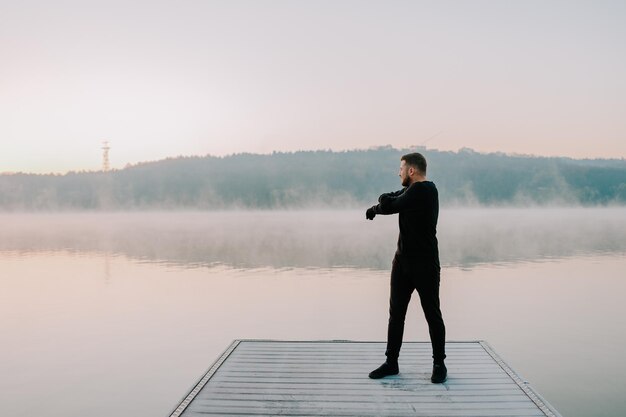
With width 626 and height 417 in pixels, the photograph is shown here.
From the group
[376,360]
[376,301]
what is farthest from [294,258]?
[376,360]

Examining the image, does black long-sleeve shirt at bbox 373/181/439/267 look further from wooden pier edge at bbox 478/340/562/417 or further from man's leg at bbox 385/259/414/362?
wooden pier edge at bbox 478/340/562/417

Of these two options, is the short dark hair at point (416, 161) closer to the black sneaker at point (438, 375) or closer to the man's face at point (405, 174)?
the man's face at point (405, 174)

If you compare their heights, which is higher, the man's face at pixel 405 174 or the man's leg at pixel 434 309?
the man's face at pixel 405 174

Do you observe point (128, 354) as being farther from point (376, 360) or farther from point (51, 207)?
point (51, 207)

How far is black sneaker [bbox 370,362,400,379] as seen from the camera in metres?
5.69

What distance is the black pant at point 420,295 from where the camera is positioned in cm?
541

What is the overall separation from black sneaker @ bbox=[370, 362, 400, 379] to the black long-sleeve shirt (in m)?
1.12

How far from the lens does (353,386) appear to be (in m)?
5.47

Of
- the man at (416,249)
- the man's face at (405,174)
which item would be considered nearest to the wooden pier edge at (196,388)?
the man at (416,249)

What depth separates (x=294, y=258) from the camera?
24.6 meters

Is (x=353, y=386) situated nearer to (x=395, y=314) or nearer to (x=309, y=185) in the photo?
(x=395, y=314)

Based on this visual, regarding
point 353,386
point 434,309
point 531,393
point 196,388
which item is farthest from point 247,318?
point 531,393

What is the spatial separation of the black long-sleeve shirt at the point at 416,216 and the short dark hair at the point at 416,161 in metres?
0.19

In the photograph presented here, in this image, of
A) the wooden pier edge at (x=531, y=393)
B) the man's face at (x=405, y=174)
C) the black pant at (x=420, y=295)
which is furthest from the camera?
→ the man's face at (x=405, y=174)
